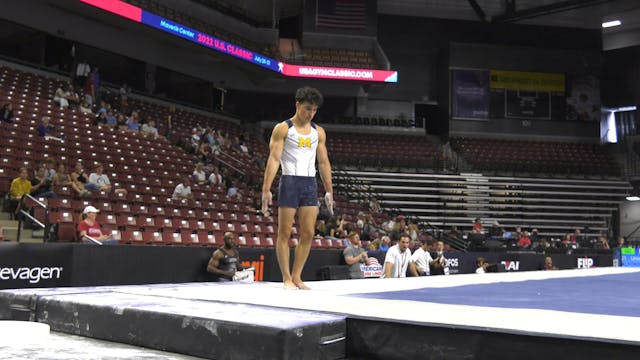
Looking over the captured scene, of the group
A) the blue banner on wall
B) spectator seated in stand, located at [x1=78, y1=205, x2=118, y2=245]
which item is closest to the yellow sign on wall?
the blue banner on wall

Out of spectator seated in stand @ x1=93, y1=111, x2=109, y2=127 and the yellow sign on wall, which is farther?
the yellow sign on wall

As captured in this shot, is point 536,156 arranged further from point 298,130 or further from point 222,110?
point 298,130

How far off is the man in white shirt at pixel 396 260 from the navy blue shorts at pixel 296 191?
513cm

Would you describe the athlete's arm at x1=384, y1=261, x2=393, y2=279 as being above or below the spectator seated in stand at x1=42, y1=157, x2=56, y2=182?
below

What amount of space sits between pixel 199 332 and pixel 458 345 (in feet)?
3.94

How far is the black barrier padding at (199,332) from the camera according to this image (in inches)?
104

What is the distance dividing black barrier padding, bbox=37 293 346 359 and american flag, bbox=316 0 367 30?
25.9m

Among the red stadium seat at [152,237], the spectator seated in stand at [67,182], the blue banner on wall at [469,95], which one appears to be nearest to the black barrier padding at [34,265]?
the red stadium seat at [152,237]

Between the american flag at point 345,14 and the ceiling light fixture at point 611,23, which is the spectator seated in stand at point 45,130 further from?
the ceiling light fixture at point 611,23

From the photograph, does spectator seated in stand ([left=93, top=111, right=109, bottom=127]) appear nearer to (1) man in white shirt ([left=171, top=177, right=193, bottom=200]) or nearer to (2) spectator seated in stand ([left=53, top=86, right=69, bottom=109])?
(2) spectator seated in stand ([left=53, top=86, right=69, bottom=109])

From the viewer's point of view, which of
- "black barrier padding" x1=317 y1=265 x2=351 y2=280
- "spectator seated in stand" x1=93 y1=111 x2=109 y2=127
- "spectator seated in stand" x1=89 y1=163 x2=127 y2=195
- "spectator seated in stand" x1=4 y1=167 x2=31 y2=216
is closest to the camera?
"black barrier padding" x1=317 y1=265 x2=351 y2=280

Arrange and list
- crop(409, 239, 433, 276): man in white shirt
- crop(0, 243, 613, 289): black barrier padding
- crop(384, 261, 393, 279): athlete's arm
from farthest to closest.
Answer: crop(409, 239, 433, 276): man in white shirt, crop(384, 261, 393, 279): athlete's arm, crop(0, 243, 613, 289): black barrier padding

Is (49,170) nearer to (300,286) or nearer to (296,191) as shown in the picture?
(296,191)

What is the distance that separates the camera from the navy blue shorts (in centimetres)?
498
